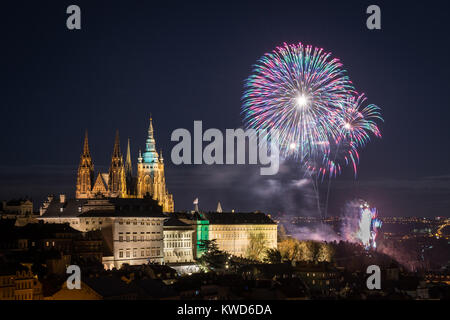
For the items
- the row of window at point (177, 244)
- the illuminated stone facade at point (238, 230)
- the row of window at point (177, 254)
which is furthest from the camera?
the illuminated stone facade at point (238, 230)

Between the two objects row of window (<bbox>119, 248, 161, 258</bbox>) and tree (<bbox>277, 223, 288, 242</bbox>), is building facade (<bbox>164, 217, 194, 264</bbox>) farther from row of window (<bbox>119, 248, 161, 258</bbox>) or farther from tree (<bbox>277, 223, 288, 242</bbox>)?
tree (<bbox>277, 223, 288, 242</bbox>)

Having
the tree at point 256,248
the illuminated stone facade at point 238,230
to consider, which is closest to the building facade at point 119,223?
the tree at point 256,248

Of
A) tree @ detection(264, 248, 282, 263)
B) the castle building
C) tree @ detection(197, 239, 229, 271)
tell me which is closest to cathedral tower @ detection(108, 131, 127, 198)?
the castle building

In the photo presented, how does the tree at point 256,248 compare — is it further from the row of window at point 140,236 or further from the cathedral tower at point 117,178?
the cathedral tower at point 117,178

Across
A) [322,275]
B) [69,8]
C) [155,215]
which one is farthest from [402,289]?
[69,8]
